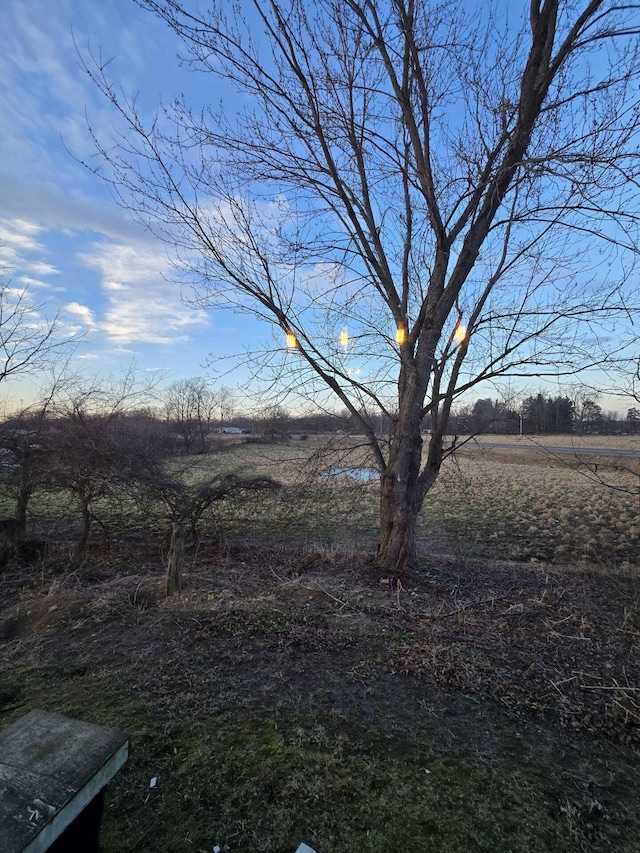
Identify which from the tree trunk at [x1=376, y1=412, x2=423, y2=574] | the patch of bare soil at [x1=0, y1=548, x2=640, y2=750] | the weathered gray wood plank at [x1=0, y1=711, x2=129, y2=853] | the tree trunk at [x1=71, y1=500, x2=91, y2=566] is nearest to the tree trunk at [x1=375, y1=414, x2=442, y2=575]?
the tree trunk at [x1=376, y1=412, x2=423, y2=574]

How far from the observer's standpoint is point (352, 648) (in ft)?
12.0

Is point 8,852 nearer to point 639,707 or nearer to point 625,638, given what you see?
point 639,707

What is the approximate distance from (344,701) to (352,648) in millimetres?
747

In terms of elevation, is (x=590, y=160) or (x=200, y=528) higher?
(x=590, y=160)

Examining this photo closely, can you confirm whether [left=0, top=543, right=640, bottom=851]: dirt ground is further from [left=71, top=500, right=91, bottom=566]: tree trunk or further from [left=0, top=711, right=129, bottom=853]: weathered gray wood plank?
[left=71, top=500, right=91, bottom=566]: tree trunk

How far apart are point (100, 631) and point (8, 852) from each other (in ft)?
9.80

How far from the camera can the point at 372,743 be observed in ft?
8.26

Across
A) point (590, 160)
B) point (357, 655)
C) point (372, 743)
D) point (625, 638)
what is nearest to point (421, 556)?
point (625, 638)

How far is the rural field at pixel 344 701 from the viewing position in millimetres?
2016

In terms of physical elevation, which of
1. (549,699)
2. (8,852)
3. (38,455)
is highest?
(38,455)

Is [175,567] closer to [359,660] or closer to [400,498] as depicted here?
[359,660]

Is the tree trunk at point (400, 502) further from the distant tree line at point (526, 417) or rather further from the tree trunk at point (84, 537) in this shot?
the tree trunk at point (84, 537)

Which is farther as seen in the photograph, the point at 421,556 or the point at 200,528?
the point at 200,528

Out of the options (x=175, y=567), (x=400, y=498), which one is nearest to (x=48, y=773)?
(x=175, y=567)
